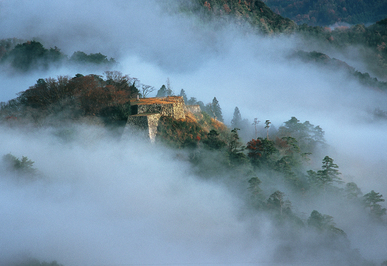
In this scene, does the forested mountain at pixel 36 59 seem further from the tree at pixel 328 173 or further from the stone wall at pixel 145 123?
the tree at pixel 328 173

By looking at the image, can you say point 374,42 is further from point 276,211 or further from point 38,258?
point 38,258

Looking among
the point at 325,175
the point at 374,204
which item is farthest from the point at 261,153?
the point at 374,204

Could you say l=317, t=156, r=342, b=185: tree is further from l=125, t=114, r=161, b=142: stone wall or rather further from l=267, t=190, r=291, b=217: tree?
l=125, t=114, r=161, b=142: stone wall

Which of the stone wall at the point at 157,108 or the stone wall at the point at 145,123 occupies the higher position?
the stone wall at the point at 157,108

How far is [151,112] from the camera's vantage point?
50062 millimetres

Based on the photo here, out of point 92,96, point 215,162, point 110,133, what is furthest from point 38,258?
point 215,162

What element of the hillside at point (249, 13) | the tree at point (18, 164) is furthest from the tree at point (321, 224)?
the hillside at point (249, 13)

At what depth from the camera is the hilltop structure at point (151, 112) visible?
4786cm

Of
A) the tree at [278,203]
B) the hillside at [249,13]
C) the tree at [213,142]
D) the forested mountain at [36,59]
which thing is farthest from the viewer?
the hillside at [249,13]

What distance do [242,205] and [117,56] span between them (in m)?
68.4

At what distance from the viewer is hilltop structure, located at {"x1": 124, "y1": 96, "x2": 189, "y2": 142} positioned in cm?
4786

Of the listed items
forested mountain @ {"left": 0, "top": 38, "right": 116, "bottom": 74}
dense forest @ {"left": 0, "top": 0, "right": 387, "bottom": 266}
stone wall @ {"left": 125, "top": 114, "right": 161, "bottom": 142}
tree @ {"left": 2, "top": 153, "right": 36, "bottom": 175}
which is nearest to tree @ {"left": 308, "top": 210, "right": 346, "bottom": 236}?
dense forest @ {"left": 0, "top": 0, "right": 387, "bottom": 266}

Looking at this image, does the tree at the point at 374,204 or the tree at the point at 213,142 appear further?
the tree at the point at 374,204

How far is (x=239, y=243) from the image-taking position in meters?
54.8
